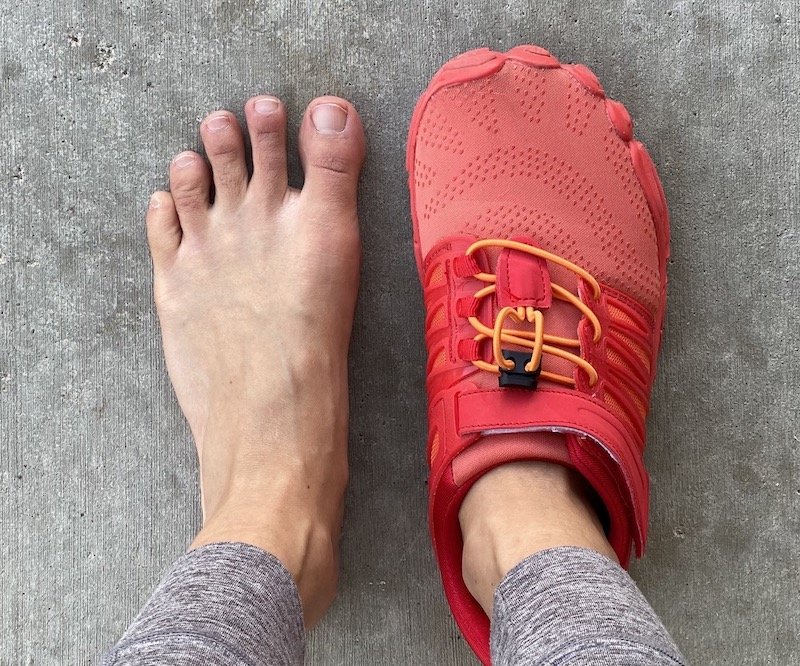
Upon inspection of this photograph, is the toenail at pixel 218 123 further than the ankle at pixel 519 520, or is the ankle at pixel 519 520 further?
the toenail at pixel 218 123

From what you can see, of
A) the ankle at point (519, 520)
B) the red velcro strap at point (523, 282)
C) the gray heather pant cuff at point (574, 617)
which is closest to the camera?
the gray heather pant cuff at point (574, 617)

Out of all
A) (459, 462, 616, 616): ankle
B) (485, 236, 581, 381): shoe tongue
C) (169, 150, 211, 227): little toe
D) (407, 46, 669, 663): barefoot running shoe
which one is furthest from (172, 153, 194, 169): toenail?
(459, 462, 616, 616): ankle

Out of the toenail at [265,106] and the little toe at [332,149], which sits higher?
the toenail at [265,106]

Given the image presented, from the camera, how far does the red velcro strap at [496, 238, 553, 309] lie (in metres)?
0.76

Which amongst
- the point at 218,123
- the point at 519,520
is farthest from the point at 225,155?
the point at 519,520

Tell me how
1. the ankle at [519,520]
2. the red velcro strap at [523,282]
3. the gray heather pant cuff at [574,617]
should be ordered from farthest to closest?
the red velcro strap at [523,282] < the ankle at [519,520] < the gray heather pant cuff at [574,617]

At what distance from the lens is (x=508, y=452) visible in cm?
73

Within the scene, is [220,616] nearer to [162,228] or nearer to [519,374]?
[519,374]

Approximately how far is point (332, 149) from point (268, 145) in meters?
0.08

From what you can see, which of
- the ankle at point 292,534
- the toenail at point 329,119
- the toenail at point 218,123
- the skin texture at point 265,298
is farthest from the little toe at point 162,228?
the ankle at point 292,534

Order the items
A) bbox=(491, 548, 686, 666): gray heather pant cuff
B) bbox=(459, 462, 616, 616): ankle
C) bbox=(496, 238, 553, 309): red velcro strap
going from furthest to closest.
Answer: bbox=(496, 238, 553, 309): red velcro strap, bbox=(459, 462, 616, 616): ankle, bbox=(491, 548, 686, 666): gray heather pant cuff

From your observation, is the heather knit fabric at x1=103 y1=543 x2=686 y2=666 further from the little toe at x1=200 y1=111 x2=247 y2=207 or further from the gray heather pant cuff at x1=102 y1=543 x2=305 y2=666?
the little toe at x1=200 y1=111 x2=247 y2=207

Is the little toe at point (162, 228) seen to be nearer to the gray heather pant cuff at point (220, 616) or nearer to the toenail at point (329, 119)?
the toenail at point (329, 119)

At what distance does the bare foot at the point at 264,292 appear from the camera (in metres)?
0.82
